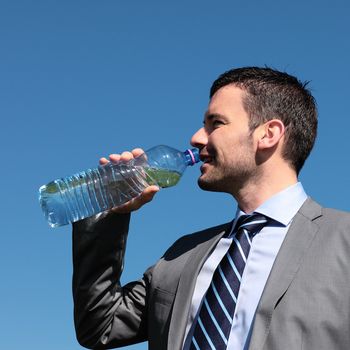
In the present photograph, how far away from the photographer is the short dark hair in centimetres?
576

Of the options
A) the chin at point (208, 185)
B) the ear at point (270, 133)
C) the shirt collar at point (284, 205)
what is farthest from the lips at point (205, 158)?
the shirt collar at point (284, 205)

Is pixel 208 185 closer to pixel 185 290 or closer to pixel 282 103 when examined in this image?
pixel 185 290

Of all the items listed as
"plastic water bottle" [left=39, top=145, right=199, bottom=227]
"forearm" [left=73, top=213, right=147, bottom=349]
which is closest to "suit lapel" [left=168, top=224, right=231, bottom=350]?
"forearm" [left=73, top=213, right=147, bottom=349]

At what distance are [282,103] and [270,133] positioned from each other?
1.38 feet

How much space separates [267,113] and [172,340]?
2.19 m

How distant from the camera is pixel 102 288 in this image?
5270mm

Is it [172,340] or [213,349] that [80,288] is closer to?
[172,340]

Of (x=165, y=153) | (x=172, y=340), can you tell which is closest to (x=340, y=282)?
(x=172, y=340)

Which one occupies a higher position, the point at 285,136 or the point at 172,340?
the point at 285,136

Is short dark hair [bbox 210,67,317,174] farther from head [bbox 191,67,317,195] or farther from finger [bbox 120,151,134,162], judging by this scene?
finger [bbox 120,151,134,162]

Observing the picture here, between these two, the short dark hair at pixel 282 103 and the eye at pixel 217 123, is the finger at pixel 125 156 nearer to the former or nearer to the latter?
the eye at pixel 217 123

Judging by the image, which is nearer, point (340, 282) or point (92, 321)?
point (340, 282)

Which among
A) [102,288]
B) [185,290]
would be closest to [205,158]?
[185,290]

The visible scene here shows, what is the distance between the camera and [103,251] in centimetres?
530
